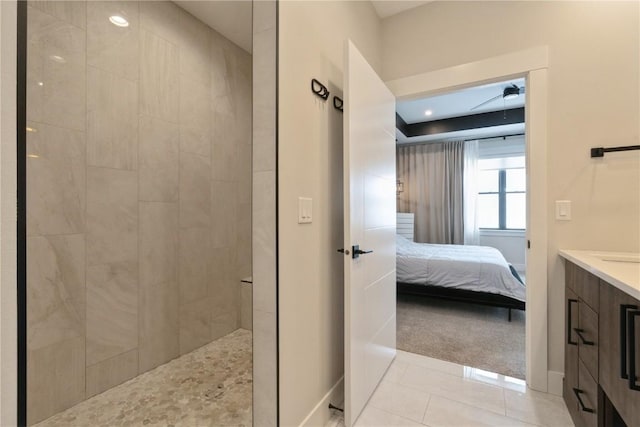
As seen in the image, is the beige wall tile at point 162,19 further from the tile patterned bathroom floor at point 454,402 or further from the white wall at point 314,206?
the tile patterned bathroom floor at point 454,402

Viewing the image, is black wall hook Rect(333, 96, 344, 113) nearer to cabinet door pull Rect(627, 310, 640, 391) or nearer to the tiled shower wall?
the tiled shower wall

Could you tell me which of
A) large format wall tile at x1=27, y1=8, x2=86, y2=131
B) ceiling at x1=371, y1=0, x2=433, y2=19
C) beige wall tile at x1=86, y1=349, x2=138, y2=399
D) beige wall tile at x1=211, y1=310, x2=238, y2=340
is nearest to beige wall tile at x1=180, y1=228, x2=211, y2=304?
beige wall tile at x1=211, y1=310, x2=238, y2=340

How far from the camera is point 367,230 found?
1737 mm

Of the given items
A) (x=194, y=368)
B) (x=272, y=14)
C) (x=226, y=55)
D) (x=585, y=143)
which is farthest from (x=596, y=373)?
(x=226, y=55)

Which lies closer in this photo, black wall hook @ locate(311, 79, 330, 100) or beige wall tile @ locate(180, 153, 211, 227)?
black wall hook @ locate(311, 79, 330, 100)

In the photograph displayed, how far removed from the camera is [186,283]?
7.60 ft

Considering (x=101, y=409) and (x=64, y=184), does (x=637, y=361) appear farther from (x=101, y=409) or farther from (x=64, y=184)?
(x=64, y=184)

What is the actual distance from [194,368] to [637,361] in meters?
2.32

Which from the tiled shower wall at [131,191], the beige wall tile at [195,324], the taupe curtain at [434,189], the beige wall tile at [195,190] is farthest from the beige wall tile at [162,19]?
the taupe curtain at [434,189]

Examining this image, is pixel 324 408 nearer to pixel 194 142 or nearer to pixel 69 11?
pixel 194 142

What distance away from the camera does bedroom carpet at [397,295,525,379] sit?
90.1 inches

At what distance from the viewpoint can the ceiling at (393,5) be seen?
2.23 metres

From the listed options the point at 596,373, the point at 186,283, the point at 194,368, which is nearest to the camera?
the point at 596,373

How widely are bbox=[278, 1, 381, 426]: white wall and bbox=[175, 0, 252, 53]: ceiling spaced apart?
0.90m
